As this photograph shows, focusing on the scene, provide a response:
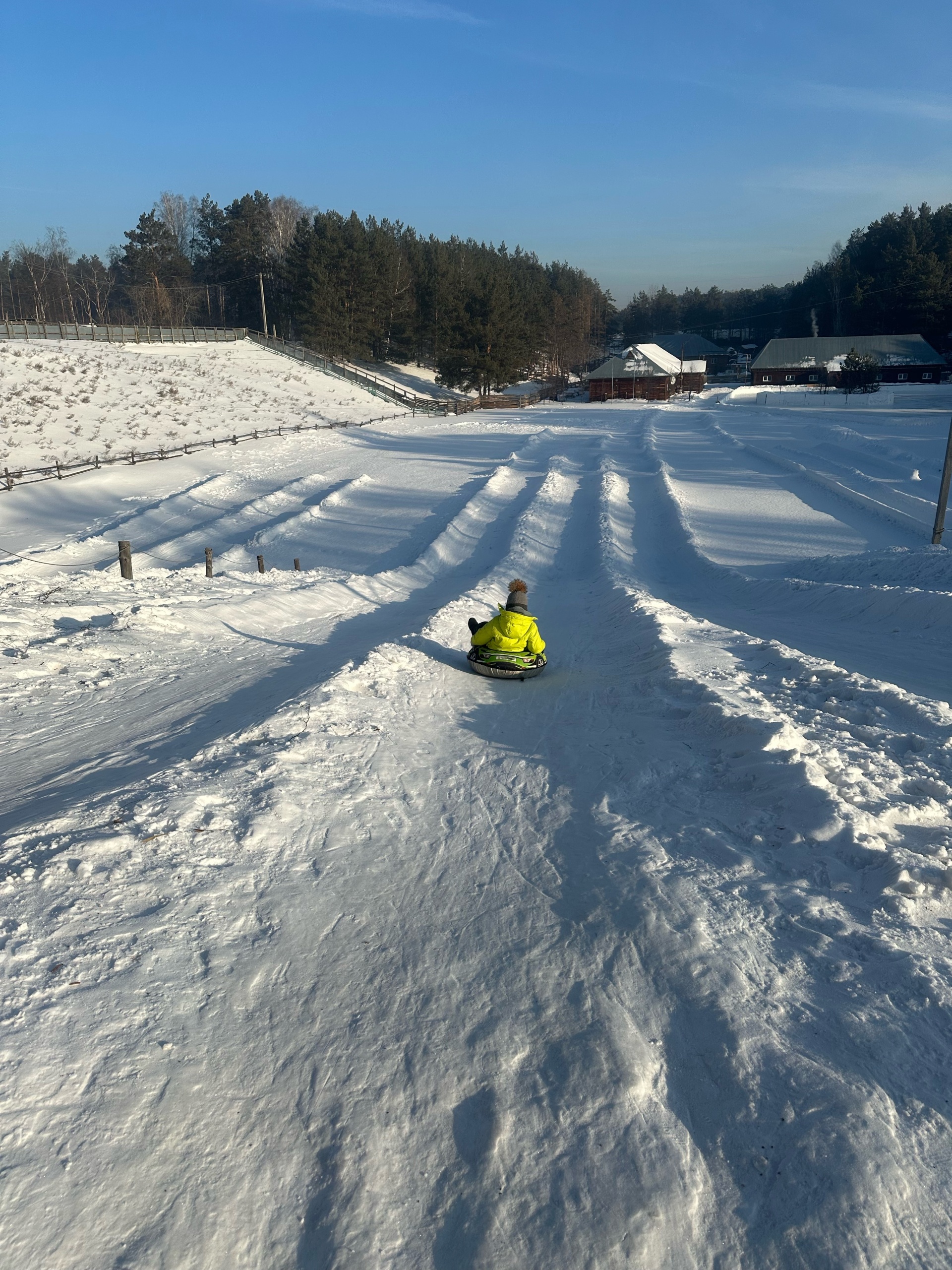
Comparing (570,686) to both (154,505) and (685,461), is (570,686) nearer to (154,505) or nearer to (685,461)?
(154,505)

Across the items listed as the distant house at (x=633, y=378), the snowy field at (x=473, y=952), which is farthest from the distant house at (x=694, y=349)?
the snowy field at (x=473, y=952)

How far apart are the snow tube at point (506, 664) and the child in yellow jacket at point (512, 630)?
6cm

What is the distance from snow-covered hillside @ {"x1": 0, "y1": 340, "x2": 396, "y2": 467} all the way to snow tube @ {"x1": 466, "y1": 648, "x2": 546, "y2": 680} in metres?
31.0

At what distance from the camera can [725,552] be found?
62.4ft

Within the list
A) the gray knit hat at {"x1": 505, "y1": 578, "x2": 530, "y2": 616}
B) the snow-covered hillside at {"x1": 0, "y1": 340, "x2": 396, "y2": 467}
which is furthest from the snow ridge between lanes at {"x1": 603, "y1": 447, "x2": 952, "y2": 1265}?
the snow-covered hillside at {"x1": 0, "y1": 340, "x2": 396, "y2": 467}

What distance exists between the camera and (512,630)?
32.4 ft

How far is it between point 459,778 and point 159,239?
91.4 meters

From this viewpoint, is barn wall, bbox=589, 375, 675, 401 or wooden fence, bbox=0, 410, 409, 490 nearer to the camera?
wooden fence, bbox=0, 410, 409, 490

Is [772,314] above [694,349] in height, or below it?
above

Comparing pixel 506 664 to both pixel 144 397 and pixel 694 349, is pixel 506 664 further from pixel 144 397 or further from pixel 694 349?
pixel 694 349

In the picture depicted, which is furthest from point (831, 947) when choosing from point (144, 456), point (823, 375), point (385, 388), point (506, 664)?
point (823, 375)

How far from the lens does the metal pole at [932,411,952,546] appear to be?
17.0 metres

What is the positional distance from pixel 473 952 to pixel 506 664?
5.43 meters

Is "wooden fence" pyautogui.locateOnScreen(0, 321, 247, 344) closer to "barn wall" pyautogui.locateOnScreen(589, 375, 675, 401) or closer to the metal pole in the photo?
"barn wall" pyautogui.locateOnScreen(589, 375, 675, 401)
